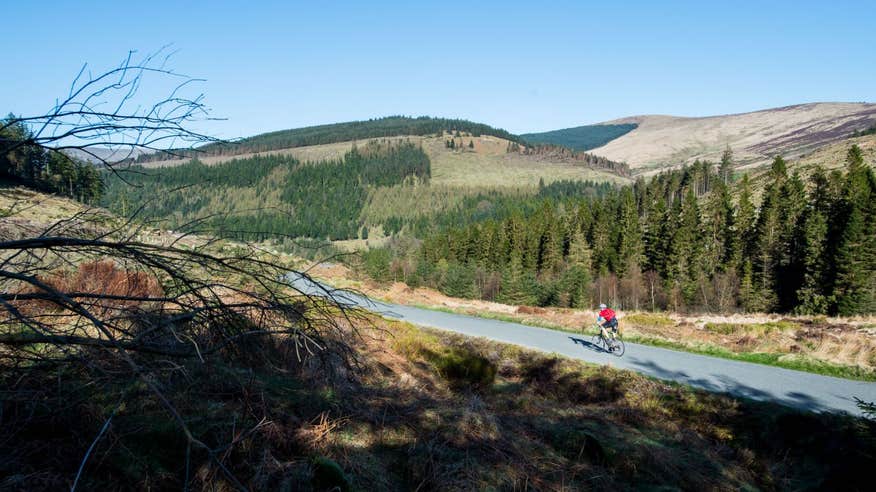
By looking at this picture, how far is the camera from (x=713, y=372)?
11.6m

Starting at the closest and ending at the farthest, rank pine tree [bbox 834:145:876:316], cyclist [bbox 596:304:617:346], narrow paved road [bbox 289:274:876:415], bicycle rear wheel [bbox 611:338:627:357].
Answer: narrow paved road [bbox 289:274:876:415]
bicycle rear wheel [bbox 611:338:627:357]
cyclist [bbox 596:304:617:346]
pine tree [bbox 834:145:876:316]

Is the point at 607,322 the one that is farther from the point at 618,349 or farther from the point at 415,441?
the point at 415,441

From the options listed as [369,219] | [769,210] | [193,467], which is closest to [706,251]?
[769,210]

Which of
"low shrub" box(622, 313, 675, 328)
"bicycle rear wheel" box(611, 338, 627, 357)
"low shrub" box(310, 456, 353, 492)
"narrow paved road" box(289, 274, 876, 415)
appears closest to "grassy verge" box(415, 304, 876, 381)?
"narrow paved road" box(289, 274, 876, 415)

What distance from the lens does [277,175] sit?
630ft

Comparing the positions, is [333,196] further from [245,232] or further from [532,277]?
[245,232]

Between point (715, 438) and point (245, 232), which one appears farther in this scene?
point (715, 438)

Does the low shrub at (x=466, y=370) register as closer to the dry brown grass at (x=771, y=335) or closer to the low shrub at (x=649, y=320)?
the dry brown grass at (x=771, y=335)

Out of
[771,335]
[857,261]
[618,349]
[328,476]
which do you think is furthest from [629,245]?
[328,476]

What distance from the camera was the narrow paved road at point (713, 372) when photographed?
9.39m

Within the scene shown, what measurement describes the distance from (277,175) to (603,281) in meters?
163

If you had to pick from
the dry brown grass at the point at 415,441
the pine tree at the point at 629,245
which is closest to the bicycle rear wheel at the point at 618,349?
the dry brown grass at the point at 415,441

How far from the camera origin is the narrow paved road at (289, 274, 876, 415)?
370 inches

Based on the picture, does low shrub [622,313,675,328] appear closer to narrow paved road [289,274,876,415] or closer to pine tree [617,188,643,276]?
narrow paved road [289,274,876,415]
